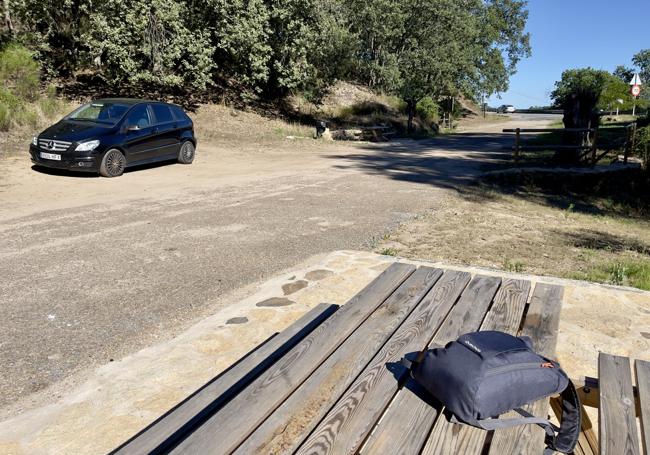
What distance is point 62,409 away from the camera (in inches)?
124

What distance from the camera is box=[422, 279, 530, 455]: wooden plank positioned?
1.71m

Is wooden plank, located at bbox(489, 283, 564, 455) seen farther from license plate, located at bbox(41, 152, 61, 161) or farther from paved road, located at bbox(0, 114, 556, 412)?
license plate, located at bbox(41, 152, 61, 161)

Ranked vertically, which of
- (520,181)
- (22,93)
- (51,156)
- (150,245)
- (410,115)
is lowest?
(520,181)

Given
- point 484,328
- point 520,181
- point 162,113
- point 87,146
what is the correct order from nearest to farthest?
point 484,328 → point 87,146 → point 162,113 → point 520,181

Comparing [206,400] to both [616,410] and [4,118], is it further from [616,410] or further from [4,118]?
[4,118]

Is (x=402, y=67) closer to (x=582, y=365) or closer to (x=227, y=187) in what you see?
(x=227, y=187)

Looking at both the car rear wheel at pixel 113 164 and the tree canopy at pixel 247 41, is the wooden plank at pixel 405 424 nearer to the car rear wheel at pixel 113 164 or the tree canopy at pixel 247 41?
the car rear wheel at pixel 113 164

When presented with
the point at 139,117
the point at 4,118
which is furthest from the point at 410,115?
the point at 4,118

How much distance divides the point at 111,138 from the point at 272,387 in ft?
35.7

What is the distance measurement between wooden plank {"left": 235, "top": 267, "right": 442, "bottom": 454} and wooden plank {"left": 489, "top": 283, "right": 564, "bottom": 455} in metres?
0.60

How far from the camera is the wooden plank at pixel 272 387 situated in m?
1.68

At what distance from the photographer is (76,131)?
11391 mm

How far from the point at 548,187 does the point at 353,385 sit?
13902mm

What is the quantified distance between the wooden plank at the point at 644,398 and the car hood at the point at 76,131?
11255 millimetres
